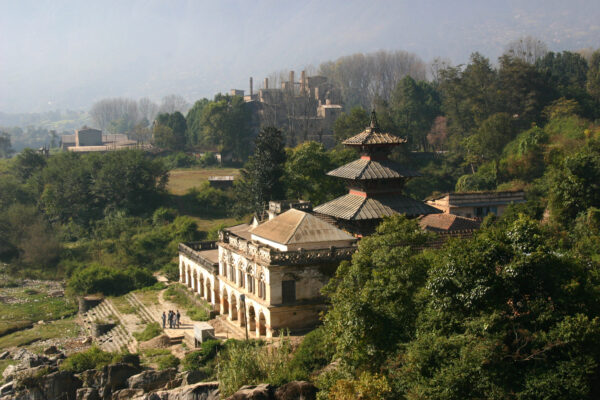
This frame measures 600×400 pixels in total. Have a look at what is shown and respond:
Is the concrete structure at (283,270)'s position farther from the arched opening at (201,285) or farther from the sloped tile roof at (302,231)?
the arched opening at (201,285)

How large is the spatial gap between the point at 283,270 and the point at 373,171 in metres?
7.08

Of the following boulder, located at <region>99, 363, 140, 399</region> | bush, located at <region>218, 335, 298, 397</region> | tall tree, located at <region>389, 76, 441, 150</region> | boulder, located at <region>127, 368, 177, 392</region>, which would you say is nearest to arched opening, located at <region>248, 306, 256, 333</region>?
boulder, located at <region>127, 368, 177, 392</region>

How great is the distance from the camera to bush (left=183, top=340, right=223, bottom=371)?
86.4 feet

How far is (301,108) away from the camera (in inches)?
3627

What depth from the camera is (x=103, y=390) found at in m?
25.8

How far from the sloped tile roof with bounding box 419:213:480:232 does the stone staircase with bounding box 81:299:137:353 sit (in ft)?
49.5

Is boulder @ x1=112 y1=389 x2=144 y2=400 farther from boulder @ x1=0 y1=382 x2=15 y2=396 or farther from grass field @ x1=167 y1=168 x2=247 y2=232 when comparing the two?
grass field @ x1=167 y1=168 x2=247 y2=232

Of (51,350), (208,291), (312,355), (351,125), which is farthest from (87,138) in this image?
(312,355)

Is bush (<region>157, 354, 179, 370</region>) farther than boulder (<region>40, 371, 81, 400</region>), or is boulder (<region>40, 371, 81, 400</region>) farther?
bush (<region>157, 354, 179, 370</region>)

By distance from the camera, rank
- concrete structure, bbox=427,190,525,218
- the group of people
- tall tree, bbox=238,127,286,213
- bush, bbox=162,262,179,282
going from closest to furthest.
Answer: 1. the group of people
2. concrete structure, bbox=427,190,525,218
3. bush, bbox=162,262,179,282
4. tall tree, bbox=238,127,286,213

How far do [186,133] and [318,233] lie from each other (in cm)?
7034

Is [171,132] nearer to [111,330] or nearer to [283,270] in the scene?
[111,330]

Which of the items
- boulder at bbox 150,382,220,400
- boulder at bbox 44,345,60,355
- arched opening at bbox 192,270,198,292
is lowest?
boulder at bbox 44,345,60,355

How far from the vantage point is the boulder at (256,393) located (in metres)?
19.0
